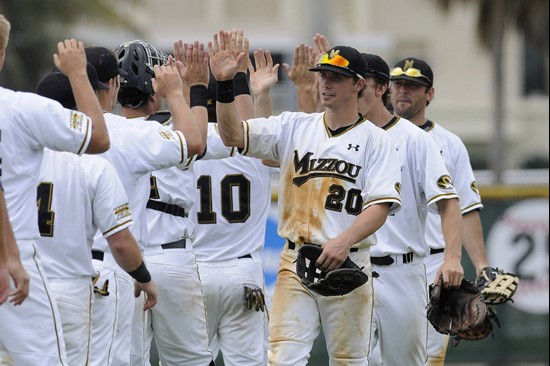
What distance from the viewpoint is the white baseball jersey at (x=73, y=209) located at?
6605 mm

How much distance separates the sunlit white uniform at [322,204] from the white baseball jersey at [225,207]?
101 centimetres

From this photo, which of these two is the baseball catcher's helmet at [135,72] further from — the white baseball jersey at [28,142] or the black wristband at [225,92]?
the white baseball jersey at [28,142]

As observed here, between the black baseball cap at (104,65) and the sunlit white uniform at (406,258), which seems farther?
the sunlit white uniform at (406,258)

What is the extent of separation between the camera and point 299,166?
25.9ft

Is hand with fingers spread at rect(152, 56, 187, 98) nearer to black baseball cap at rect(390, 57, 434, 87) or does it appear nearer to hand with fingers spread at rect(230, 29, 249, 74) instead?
hand with fingers spread at rect(230, 29, 249, 74)

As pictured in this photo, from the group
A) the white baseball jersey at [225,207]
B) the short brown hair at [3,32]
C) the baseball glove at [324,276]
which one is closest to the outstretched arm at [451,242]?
the baseball glove at [324,276]

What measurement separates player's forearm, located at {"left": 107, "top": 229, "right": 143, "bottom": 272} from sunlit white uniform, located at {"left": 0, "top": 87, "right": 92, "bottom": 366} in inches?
25.5

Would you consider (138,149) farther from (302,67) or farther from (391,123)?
(391,123)

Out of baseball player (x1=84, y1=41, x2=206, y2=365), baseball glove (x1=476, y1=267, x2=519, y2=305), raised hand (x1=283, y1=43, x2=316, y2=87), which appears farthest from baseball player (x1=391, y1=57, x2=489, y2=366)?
baseball player (x1=84, y1=41, x2=206, y2=365)

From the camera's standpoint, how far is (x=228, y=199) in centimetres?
902

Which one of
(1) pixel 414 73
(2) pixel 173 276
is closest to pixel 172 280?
(2) pixel 173 276

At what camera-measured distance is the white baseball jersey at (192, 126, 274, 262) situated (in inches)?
353

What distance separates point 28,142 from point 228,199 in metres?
3.07

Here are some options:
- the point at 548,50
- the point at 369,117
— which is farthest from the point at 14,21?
the point at 369,117
